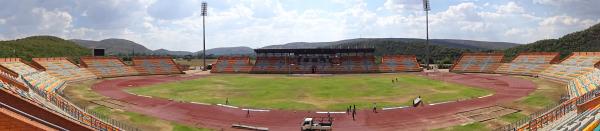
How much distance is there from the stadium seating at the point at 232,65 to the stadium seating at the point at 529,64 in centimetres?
5503

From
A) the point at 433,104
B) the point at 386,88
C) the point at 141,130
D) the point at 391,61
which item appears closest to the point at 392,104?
the point at 433,104

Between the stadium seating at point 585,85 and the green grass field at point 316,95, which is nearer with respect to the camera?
the stadium seating at point 585,85

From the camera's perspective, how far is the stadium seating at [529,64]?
7630cm

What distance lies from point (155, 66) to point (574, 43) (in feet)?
444

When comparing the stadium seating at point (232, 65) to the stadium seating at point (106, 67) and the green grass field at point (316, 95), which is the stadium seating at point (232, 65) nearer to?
the stadium seating at point (106, 67)

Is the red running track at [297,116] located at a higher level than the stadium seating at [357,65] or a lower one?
lower

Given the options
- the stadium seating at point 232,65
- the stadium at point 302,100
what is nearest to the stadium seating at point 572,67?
the stadium at point 302,100

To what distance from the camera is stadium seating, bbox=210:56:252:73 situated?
98.6m

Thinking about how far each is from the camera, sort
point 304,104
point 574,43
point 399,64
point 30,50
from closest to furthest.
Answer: point 304,104
point 399,64
point 30,50
point 574,43

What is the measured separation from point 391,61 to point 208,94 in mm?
60167

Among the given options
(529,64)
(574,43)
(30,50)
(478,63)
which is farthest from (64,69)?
(574,43)

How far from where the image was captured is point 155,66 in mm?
94500

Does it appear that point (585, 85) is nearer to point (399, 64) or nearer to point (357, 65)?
point (399, 64)

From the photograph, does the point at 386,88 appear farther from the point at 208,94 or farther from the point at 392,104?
the point at 208,94
